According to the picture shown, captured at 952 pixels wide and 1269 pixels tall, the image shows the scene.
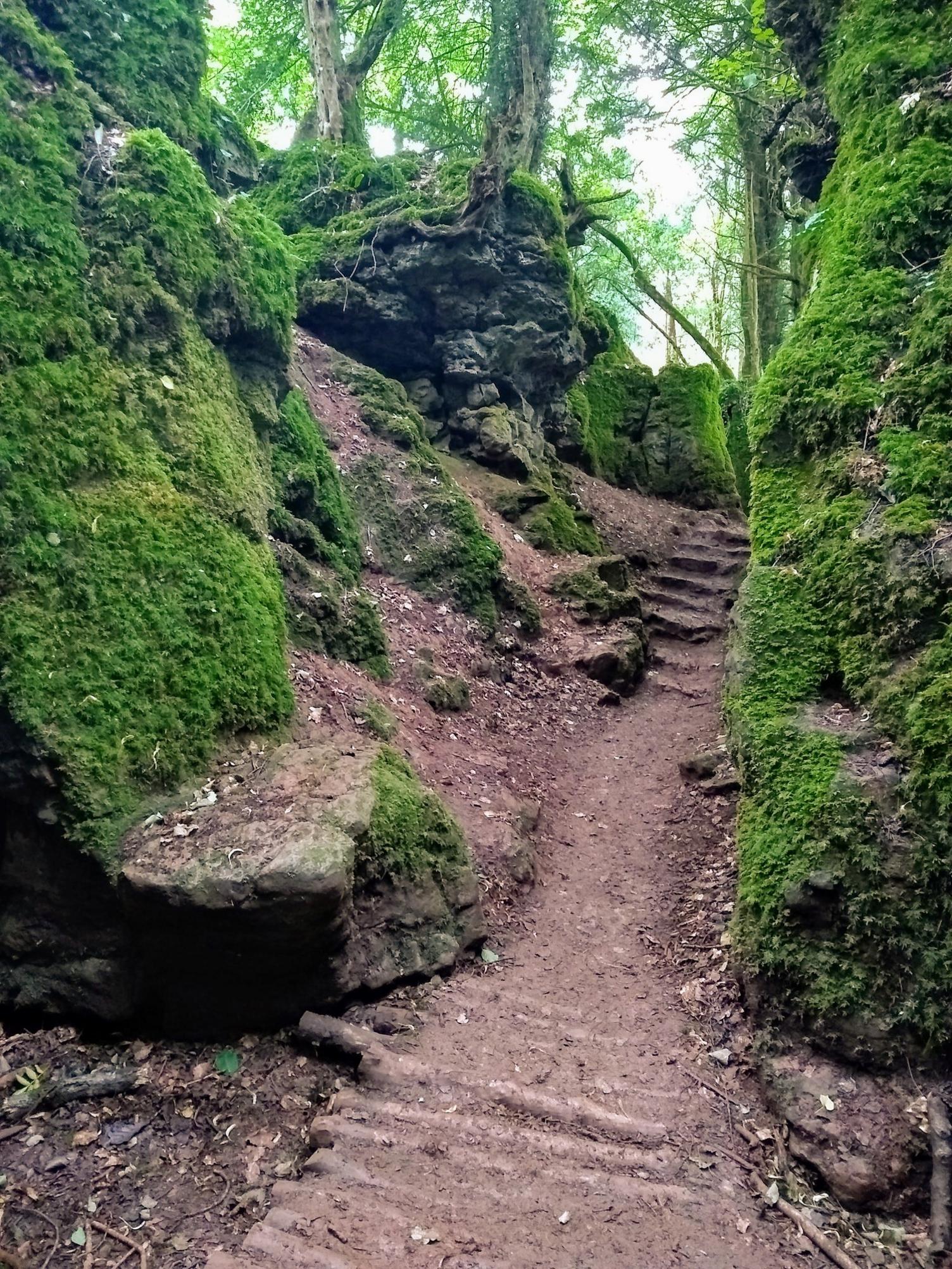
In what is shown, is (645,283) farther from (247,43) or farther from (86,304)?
(86,304)

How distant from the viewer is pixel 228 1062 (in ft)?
13.6

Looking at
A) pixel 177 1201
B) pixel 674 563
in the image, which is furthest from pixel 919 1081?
pixel 674 563

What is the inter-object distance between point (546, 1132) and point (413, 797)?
7.53 ft

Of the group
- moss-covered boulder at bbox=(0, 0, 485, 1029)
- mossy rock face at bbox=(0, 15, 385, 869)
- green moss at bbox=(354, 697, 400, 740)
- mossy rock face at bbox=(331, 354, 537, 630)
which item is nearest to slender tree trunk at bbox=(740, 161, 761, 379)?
mossy rock face at bbox=(331, 354, 537, 630)

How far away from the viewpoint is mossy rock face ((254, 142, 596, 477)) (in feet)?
43.2

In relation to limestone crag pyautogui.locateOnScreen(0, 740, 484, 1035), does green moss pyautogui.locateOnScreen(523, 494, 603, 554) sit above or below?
above

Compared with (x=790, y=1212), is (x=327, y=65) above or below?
above

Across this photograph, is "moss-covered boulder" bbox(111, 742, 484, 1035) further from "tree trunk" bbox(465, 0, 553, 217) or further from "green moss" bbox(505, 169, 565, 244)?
"tree trunk" bbox(465, 0, 553, 217)

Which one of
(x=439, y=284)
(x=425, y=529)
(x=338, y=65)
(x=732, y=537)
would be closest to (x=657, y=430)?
(x=732, y=537)

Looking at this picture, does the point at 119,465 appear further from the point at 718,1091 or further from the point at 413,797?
the point at 718,1091

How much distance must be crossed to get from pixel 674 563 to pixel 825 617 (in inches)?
360

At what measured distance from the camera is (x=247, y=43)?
746 inches

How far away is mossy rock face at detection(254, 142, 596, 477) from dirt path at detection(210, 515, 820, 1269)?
32.4 feet

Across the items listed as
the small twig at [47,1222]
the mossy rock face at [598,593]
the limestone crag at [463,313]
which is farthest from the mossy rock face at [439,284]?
the small twig at [47,1222]
